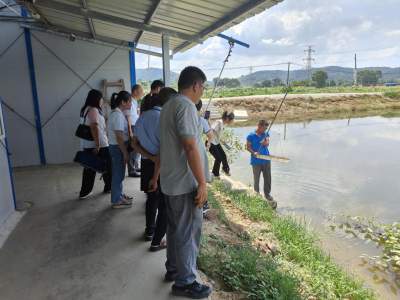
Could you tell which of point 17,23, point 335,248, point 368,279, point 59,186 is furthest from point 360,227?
point 17,23

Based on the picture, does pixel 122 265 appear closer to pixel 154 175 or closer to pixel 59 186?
pixel 154 175

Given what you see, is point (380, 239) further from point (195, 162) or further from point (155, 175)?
point (195, 162)

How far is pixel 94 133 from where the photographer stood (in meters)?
3.99

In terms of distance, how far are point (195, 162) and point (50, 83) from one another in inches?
198

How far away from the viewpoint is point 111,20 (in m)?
4.30

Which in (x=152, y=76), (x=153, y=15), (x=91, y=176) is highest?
(x=152, y=76)

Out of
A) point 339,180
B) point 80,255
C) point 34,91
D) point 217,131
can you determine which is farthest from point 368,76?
point 80,255

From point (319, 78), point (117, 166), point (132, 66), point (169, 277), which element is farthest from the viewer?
point (319, 78)

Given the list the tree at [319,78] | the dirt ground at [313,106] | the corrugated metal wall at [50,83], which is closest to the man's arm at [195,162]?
the corrugated metal wall at [50,83]

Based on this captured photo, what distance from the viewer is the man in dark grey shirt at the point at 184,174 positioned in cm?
198

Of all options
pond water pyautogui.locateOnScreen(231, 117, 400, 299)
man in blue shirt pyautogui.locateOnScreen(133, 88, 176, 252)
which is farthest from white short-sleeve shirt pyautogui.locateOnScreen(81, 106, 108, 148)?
pond water pyautogui.locateOnScreen(231, 117, 400, 299)

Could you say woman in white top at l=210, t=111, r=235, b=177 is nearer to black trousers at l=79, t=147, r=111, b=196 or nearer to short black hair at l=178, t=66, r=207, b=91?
black trousers at l=79, t=147, r=111, b=196

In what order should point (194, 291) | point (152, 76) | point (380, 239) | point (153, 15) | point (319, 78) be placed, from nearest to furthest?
point (194, 291), point (153, 15), point (380, 239), point (152, 76), point (319, 78)

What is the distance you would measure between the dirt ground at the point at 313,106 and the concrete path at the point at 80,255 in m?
16.9
